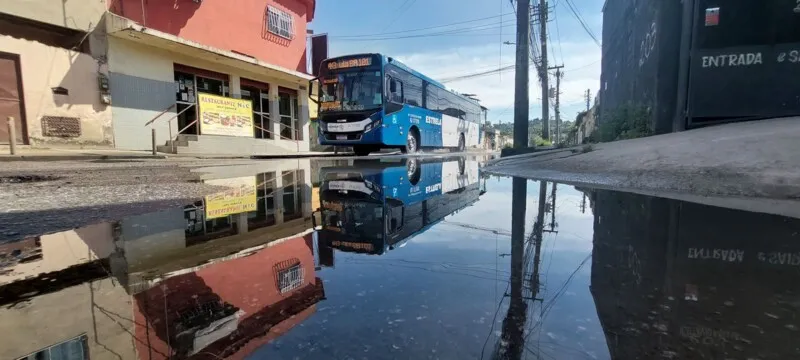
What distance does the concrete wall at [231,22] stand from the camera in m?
13.6

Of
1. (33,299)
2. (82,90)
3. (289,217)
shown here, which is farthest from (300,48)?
(33,299)

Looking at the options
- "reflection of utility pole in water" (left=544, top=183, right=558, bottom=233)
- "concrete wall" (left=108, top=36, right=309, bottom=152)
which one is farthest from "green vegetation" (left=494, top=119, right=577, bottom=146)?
"reflection of utility pole in water" (left=544, top=183, right=558, bottom=233)

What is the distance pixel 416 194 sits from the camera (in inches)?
183

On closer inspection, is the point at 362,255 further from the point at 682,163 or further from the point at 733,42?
the point at 733,42

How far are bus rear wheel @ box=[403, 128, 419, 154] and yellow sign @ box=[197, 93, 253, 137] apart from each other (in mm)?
6673

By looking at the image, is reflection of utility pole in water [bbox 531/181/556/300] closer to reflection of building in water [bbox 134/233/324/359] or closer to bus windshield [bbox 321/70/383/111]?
reflection of building in water [bbox 134/233/324/359]

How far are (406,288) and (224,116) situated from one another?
14819 millimetres

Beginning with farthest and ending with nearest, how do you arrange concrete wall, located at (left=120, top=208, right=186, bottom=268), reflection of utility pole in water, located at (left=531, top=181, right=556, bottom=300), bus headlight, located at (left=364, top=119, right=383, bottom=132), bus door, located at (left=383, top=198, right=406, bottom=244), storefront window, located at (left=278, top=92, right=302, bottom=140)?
storefront window, located at (left=278, top=92, right=302, bottom=140)
bus headlight, located at (left=364, top=119, right=383, bottom=132)
bus door, located at (left=383, top=198, right=406, bottom=244)
concrete wall, located at (left=120, top=208, right=186, bottom=268)
reflection of utility pole in water, located at (left=531, top=181, right=556, bottom=300)

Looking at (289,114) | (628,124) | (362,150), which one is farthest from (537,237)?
(289,114)

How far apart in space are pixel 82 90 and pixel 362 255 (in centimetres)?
1421

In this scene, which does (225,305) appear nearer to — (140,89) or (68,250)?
(68,250)

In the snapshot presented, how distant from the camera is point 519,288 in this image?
1.66 metres

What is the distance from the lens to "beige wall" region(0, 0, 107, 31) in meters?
10.6

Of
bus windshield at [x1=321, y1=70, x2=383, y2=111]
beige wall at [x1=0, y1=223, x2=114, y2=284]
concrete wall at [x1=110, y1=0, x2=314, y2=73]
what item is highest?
concrete wall at [x1=110, y1=0, x2=314, y2=73]
